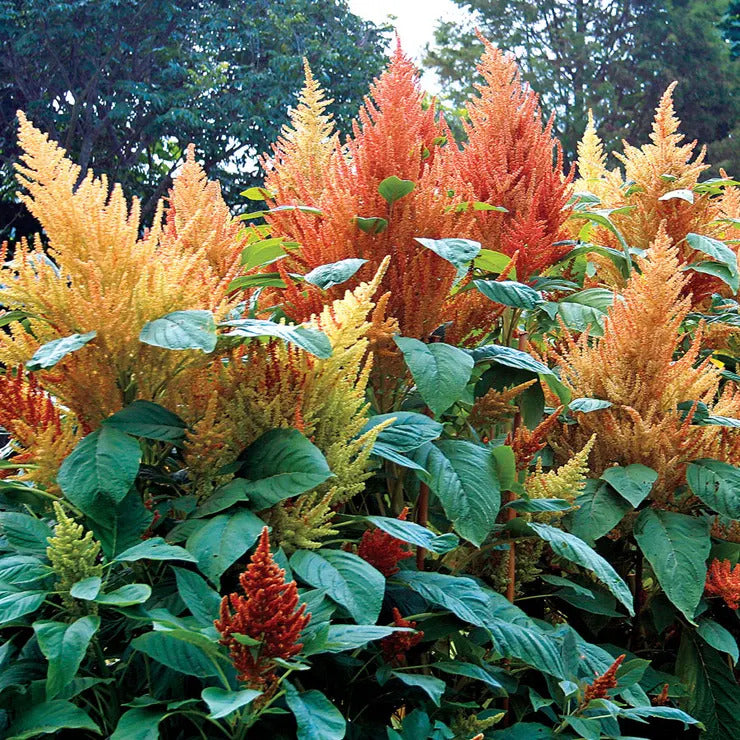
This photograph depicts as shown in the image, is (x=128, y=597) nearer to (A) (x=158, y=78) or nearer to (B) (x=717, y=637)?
(B) (x=717, y=637)

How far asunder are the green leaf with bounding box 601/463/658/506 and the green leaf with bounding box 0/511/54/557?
1.04 meters

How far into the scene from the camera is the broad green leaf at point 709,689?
1832mm

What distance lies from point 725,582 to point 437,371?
0.77 meters

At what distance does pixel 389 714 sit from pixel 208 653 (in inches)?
19.1

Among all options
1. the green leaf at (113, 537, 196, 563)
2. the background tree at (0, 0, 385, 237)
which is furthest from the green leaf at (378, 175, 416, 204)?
the background tree at (0, 0, 385, 237)

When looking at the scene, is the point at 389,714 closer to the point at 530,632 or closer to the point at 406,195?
the point at 530,632

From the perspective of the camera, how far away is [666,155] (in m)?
2.57

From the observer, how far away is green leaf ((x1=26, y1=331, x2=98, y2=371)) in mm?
1196

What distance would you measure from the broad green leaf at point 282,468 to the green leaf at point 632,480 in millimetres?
731

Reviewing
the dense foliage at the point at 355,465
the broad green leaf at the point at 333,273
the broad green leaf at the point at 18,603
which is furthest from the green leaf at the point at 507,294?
the broad green leaf at the point at 18,603

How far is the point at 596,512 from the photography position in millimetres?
1784

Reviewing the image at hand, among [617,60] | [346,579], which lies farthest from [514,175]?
[617,60]

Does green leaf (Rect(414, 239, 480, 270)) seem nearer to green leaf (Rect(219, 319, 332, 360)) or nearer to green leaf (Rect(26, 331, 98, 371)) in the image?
green leaf (Rect(219, 319, 332, 360))

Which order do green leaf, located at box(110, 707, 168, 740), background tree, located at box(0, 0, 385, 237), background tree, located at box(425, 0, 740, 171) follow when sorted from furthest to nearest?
background tree, located at box(425, 0, 740, 171) → background tree, located at box(0, 0, 385, 237) → green leaf, located at box(110, 707, 168, 740)
